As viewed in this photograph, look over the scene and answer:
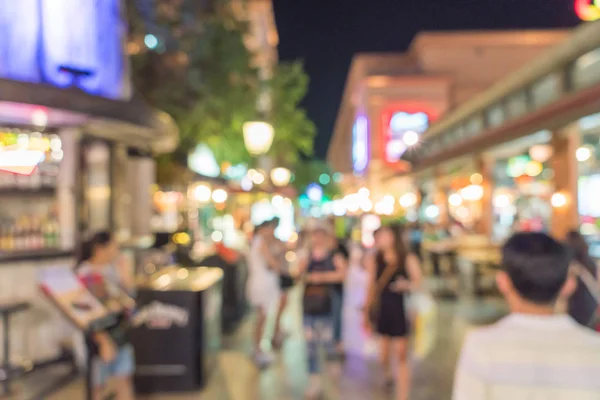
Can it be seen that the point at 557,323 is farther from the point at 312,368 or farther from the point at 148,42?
the point at 148,42

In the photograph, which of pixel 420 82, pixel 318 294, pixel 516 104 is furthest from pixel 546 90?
pixel 420 82

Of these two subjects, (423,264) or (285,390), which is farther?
(423,264)

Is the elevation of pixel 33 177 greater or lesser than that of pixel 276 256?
greater

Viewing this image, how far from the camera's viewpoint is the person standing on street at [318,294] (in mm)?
6566

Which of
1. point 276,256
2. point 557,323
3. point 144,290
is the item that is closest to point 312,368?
point 144,290

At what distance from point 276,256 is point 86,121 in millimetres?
3250

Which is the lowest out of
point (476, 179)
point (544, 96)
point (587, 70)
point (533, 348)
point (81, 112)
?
point (533, 348)

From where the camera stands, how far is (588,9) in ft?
35.3

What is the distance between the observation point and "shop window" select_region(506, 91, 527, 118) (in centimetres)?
1249

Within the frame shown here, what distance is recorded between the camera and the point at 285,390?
6.89 metres

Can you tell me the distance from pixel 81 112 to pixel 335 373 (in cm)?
435

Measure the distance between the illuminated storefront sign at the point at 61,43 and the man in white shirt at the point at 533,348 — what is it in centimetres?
596

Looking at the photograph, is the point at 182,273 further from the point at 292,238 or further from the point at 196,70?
the point at 292,238

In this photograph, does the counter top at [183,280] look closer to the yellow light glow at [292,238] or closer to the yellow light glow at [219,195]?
the yellow light glow at [219,195]
